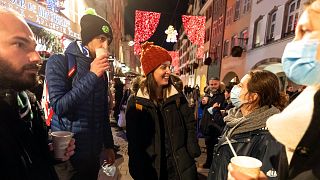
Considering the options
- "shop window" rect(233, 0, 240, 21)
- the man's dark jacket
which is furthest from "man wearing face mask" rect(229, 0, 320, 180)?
"shop window" rect(233, 0, 240, 21)

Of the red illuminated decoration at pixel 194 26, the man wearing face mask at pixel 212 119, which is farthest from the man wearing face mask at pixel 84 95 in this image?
the red illuminated decoration at pixel 194 26

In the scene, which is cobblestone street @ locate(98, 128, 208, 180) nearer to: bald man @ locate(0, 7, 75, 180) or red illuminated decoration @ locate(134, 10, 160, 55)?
bald man @ locate(0, 7, 75, 180)

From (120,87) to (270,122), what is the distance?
365 inches

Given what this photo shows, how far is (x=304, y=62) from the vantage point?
40.4 inches

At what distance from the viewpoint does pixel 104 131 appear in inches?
104

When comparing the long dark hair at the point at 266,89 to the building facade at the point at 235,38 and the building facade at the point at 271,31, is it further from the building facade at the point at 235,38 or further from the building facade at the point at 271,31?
the building facade at the point at 235,38

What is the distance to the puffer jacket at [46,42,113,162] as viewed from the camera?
2078mm

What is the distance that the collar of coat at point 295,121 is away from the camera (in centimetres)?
98

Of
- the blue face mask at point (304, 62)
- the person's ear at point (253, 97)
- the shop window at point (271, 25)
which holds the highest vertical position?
the shop window at point (271, 25)

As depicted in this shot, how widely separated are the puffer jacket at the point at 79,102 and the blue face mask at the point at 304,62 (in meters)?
1.52

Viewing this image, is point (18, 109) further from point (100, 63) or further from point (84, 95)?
point (100, 63)

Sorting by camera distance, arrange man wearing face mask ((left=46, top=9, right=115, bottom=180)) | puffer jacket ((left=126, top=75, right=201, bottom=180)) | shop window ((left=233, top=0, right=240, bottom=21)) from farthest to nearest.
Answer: shop window ((left=233, top=0, right=240, bottom=21)) < puffer jacket ((left=126, top=75, right=201, bottom=180)) < man wearing face mask ((left=46, top=9, right=115, bottom=180))

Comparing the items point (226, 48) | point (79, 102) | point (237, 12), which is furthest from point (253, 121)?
point (226, 48)

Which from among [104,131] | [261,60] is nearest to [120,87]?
[261,60]
